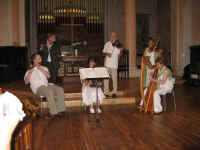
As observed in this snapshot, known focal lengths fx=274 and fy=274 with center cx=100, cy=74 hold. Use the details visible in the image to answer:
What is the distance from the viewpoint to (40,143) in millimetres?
3814

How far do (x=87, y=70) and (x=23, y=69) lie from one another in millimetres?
6143

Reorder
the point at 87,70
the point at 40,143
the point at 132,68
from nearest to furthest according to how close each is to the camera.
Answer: the point at 40,143
the point at 87,70
the point at 132,68

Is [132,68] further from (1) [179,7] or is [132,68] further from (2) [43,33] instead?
(2) [43,33]

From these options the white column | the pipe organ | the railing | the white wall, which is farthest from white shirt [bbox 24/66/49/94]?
the pipe organ

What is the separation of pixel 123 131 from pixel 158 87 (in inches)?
68.6

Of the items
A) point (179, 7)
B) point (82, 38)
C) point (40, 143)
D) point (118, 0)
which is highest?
point (118, 0)

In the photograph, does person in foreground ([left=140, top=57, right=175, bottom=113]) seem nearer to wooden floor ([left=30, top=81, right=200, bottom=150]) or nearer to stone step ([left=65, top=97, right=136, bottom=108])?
wooden floor ([left=30, top=81, right=200, bottom=150])

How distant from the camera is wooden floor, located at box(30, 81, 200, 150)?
3.66m

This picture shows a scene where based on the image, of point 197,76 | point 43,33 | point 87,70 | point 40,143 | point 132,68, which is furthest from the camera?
point 43,33

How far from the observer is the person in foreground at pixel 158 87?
564 centimetres

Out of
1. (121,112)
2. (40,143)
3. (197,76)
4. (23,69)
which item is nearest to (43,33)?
(23,69)

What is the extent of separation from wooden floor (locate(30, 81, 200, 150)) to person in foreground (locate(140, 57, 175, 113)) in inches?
9.5

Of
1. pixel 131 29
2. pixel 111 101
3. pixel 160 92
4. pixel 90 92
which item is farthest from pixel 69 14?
pixel 160 92

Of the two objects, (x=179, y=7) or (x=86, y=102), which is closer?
(x=86, y=102)
